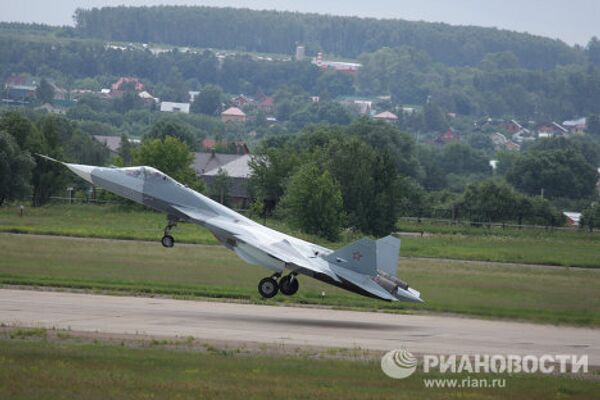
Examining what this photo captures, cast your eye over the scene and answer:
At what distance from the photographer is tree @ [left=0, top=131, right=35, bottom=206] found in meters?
67.2

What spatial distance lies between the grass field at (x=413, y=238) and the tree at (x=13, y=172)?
0.89m

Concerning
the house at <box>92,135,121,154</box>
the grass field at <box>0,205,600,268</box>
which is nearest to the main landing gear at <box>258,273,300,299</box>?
the grass field at <box>0,205,600,268</box>

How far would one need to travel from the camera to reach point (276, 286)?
3534 centimetres

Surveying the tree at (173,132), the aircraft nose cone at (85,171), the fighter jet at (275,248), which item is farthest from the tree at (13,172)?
the tree at (173,132)

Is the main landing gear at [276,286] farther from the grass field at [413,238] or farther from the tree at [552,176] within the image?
the tree at [552,176]

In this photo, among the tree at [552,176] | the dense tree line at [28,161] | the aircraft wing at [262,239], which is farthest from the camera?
the tree at [552,176]

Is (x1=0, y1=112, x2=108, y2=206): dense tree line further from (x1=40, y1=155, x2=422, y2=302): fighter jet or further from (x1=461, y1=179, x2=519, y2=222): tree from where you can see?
(x1=40, y1=155, x2=422, y2=302): fighter jet

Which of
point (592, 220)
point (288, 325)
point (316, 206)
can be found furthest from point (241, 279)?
point (592, 220)

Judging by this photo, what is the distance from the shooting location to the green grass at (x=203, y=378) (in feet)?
72.5

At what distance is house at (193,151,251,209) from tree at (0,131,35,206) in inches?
745

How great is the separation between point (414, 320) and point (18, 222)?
27.3 meters

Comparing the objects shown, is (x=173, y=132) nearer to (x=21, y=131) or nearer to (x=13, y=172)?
(x=21, y=131)

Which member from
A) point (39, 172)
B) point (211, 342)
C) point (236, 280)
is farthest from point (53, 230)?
point (211, 342)

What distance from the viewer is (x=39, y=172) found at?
73.3 meters
